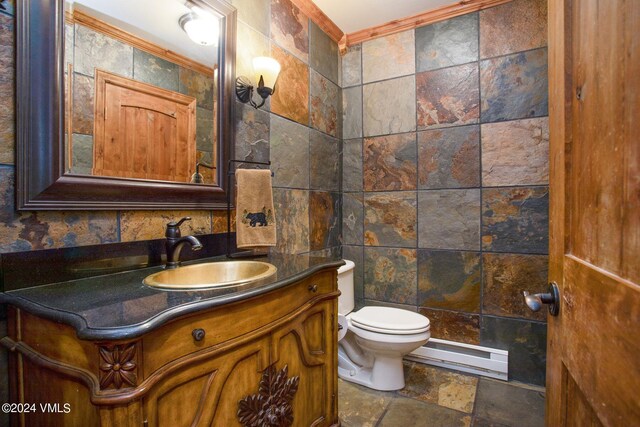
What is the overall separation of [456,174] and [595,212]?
1652mm

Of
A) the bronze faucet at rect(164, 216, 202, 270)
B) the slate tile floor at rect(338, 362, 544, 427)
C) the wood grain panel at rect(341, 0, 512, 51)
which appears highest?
the wood grain panel at rect(341, 0, 512, 51)

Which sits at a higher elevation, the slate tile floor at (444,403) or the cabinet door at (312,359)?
the cabinet door at (312,359)

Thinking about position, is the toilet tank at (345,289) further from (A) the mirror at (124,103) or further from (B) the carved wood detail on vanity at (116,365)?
(B) the carved wood detail on vanity at (116,365)

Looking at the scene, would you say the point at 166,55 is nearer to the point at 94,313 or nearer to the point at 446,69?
the point at 94,313

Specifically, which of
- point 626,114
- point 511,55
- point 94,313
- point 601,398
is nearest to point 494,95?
point 511,55

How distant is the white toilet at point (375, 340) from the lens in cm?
179

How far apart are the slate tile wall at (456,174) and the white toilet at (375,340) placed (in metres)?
0.38

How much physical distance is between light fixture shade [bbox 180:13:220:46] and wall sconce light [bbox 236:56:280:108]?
0.71 feet

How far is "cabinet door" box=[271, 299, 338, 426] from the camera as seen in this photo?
1.14m

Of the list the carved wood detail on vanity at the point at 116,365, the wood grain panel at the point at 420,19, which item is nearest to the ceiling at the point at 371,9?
the wood grain panel at the point at 420,19

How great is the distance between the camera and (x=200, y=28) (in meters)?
1.46

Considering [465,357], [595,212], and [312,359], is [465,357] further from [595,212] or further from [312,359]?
[595,212]

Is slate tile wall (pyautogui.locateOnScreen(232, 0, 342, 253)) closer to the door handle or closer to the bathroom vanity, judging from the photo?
the bathroom vanity

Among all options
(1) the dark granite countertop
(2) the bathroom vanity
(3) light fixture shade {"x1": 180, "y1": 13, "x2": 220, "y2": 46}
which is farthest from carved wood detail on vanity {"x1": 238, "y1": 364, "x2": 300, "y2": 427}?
(3) light fixture shade {"x1": 180, "y1": 13, "x2": 220, "y2": 46}
